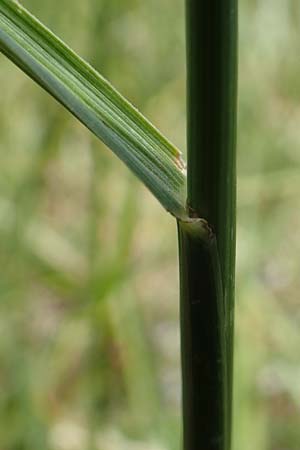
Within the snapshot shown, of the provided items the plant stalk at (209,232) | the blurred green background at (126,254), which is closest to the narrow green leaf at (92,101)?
the plant stalk at (209,232)

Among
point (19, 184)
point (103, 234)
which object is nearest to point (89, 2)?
point (19, 184)

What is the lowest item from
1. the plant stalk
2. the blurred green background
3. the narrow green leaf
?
the plant stalk

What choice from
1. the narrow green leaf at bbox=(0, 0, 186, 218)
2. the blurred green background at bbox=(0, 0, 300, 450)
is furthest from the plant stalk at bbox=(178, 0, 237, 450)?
the blurred green background at bbox=(0, 0, 300, 450)

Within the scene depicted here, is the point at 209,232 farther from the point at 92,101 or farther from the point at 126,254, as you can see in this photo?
the point at 126,254

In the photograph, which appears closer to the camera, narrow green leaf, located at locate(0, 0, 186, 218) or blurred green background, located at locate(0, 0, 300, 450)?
narrow green leaf, located at locate(0, 0, 186, 218)

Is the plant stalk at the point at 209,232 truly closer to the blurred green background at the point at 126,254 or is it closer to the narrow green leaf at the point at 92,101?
the narrow green leaf at the point at 92,101

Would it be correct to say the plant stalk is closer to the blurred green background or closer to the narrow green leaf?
the narrow green leaf

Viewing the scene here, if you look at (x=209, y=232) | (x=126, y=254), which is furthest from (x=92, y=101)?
(x=126, y=254)
